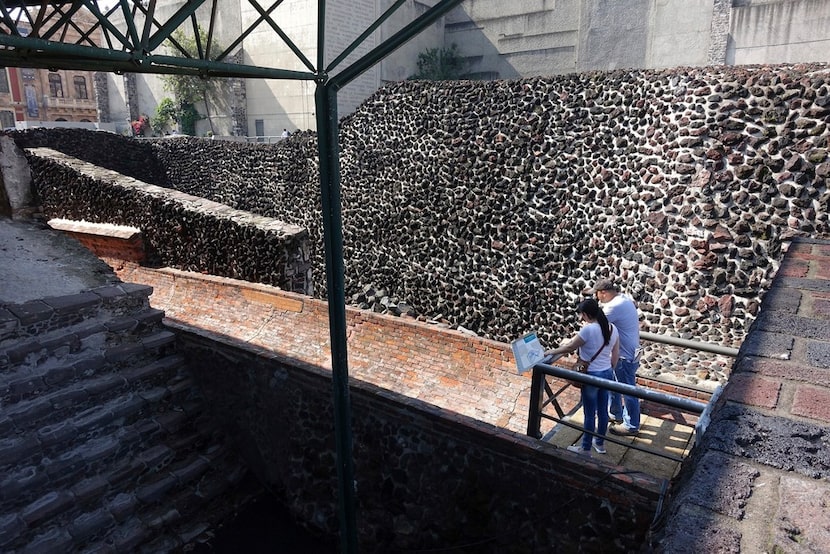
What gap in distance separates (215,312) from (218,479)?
168 inches

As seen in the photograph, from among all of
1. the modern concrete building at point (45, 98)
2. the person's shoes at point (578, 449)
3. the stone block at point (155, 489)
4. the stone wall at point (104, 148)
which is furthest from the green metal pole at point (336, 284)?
the modern concrete building at point (45, 98)

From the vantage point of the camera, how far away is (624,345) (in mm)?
4422

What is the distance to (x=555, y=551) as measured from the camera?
3.29m

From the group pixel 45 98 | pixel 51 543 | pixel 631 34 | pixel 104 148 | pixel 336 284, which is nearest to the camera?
pixel 336 284

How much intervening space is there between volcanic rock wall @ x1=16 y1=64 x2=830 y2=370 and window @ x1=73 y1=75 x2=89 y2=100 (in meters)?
26.4

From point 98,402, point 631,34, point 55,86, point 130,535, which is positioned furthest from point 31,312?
point 55,86

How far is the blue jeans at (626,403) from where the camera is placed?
4312mm

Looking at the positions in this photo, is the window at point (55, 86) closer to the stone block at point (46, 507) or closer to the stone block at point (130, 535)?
the stone block at point (46, 507)

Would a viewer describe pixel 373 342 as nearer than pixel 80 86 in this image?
Yes

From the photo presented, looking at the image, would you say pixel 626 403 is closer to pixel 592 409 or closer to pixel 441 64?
pixel 592 409

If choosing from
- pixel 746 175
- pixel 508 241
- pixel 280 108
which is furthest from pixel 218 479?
pixel 280 108

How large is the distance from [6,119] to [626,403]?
3734 centimetres

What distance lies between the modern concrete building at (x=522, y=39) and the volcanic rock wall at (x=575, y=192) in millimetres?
9170

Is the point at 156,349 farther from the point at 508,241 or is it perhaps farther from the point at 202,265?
the point at 508,241
